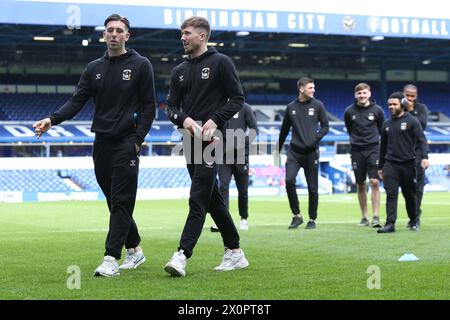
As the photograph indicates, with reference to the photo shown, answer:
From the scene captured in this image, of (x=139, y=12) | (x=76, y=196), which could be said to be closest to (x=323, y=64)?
(x=139, y=12)

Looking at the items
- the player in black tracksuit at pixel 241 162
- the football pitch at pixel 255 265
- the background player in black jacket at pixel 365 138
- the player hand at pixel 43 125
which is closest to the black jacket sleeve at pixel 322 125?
the background player in black jacket at pixel 365 138

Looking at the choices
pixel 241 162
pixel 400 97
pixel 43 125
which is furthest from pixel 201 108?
pixel 241 162

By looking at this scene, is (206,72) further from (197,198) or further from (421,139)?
(421,139)

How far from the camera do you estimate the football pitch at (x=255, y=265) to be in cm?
592

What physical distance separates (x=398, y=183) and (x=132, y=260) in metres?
5.31

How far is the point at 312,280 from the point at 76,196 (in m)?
23.4

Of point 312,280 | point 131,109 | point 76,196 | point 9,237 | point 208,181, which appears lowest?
point 76,196

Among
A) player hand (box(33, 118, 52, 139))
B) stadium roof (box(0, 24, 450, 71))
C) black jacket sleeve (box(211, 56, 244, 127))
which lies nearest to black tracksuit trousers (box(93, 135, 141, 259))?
player hand (box(33, 118, 52, 139))

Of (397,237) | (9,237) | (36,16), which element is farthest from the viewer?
(36,16)

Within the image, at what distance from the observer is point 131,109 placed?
289 inches

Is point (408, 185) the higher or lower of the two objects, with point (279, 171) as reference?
higher

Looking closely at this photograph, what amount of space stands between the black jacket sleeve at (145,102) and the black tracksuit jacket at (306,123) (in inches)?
221

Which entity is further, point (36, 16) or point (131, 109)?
point (36, 16)
